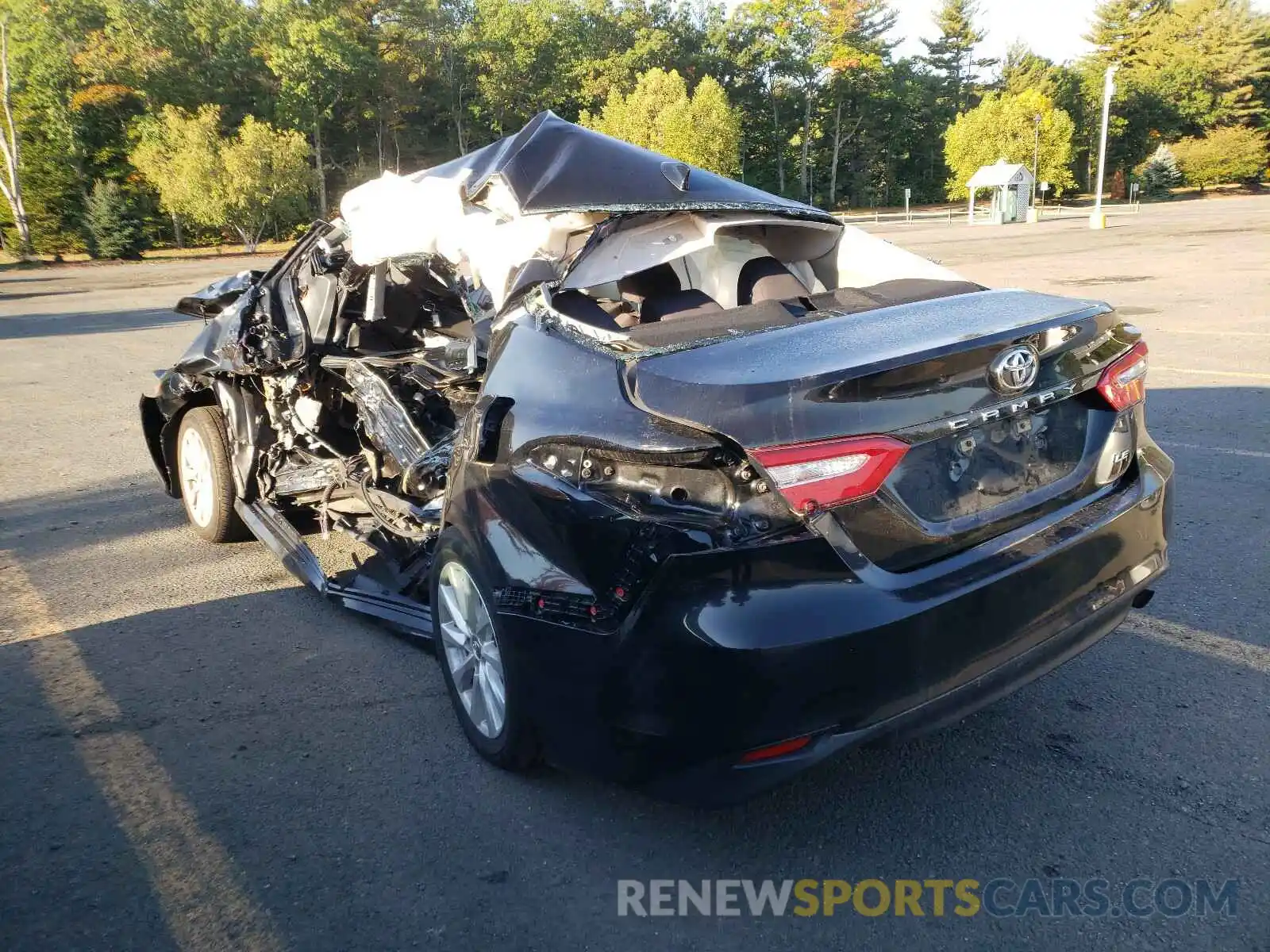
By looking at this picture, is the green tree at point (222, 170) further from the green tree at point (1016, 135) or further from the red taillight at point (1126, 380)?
the red taillight at point (1126, 380)

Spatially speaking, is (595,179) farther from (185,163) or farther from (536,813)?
(185,163)

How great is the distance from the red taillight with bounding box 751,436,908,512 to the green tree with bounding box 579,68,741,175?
5526cm

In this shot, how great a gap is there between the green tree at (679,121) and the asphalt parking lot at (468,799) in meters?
53.7

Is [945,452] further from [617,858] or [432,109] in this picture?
[432,109]

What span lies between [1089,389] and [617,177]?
168 cm

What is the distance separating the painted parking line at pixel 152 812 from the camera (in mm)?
2463

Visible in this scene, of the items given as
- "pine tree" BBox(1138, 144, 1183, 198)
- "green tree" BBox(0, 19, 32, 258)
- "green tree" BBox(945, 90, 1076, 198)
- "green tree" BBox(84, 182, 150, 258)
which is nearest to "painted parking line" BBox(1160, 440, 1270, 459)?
"green tree" BBox(84, 182, 150, 258)

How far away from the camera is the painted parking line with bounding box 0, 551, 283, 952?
246 centimetres

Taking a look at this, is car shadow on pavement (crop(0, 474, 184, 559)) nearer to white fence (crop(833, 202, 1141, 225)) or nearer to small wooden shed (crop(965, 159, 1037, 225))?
white fence (crop(833, 202, 1141, 225))

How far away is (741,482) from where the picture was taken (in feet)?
7.35

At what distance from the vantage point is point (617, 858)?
8.70ft

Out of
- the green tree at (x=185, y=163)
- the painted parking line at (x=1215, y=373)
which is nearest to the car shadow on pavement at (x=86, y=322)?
the painted parking line at (x=1215, y=373)

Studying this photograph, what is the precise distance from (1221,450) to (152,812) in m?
6.00

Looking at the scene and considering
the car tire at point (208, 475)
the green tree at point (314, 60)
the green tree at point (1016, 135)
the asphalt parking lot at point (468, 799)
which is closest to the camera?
the asphalt parking lot at point (468, 799)
